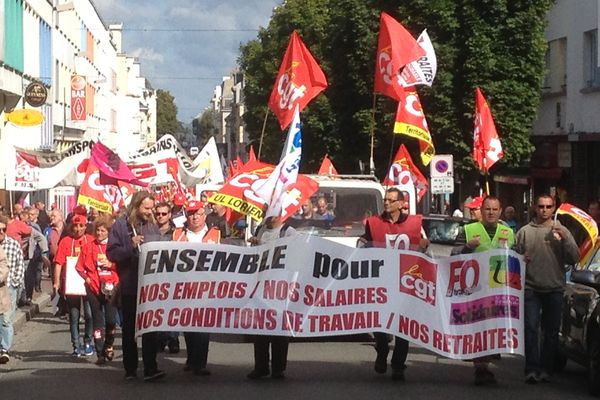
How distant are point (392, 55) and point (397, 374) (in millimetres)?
10944

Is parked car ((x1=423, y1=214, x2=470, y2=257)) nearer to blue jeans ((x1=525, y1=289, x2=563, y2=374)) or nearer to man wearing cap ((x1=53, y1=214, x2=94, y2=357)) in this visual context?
man wearing cap ((x1=53, y1=214, x2=94, y2=357))

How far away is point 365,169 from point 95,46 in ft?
125

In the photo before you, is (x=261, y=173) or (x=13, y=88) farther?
(x=13, y=88)

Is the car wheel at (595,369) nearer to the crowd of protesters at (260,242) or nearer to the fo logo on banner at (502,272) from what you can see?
the crowd of protesters at (260,242)

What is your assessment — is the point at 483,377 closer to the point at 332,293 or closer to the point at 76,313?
the point at 332,293

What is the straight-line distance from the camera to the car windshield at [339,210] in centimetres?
1725

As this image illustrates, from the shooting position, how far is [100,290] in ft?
46.3

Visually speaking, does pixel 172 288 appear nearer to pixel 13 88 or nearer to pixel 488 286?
pixel 488 286

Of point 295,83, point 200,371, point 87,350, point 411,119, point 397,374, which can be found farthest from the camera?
point 411,119

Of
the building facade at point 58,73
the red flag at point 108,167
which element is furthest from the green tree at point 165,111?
the red flag at point 108,167

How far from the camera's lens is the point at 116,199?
73.5 feet

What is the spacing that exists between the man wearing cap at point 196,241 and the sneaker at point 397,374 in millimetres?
1852

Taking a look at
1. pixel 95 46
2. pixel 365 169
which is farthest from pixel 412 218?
pixel 95 46

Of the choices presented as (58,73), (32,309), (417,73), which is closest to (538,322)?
(417,73)
